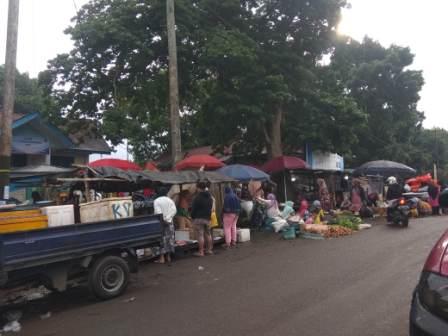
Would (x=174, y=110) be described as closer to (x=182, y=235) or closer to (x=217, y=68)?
(x=182, y=235)

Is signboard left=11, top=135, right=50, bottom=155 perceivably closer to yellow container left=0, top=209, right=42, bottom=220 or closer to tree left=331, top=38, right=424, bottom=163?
yellow container left=0, top=209, right=42, bottom=220

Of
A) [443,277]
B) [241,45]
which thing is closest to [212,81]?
[241,45]

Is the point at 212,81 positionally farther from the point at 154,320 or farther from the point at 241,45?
the point at 154,320

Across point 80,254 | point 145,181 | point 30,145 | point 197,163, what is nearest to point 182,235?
point 145,181

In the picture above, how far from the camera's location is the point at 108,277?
7.59 m

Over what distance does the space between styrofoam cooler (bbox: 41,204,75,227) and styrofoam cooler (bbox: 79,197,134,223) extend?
0.24 metres

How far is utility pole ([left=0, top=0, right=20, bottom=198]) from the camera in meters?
8.91

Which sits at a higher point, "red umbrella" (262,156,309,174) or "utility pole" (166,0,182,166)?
"utility pole" (166,0,182,166)

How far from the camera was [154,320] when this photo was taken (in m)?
6.13

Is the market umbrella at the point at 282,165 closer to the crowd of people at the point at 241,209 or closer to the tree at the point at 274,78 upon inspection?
the tree at the point at 274,78

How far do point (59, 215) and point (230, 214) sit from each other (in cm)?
638

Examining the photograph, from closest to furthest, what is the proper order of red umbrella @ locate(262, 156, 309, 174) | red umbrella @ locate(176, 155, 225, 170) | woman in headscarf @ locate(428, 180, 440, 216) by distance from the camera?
red umbrella @ locate(176, 155, 225, 170), woman in headscarf @ locate(428, 180, 440, 216), red umbrella @ locate(262, 156, 309, 174)

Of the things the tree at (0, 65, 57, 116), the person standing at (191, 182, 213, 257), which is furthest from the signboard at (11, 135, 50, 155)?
the tree at (0, 65, 57, 116)

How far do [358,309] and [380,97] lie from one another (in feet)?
109
